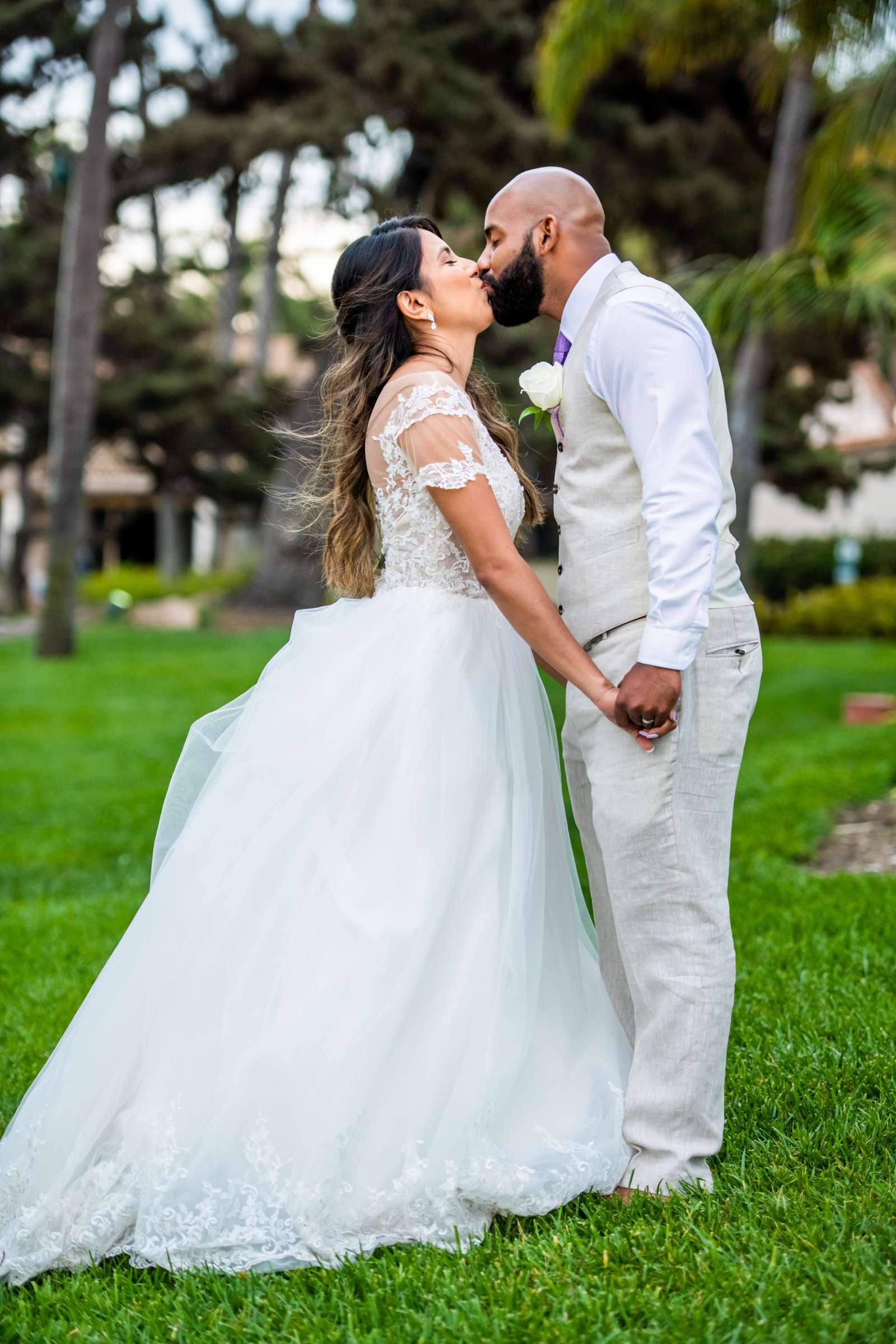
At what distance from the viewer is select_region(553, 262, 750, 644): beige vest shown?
272 cm

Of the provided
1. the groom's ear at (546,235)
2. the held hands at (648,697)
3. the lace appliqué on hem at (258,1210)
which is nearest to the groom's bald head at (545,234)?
the groom's ear at (546,235)

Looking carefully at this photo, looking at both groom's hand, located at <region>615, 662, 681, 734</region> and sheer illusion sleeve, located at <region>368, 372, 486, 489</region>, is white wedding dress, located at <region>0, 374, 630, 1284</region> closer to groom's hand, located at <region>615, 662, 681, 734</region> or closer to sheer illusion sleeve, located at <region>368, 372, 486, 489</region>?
sheer illusion sleeve, located at <region>368, 372, 486, 489</region>

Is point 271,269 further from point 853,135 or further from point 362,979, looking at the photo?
point 362,979

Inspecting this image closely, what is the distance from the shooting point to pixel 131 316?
2030cm

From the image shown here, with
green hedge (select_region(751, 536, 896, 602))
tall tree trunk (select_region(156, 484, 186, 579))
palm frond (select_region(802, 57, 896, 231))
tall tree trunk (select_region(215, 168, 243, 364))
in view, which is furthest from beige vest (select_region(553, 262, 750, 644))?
tall tree trunk (select_region(156, 484, 186, 579))

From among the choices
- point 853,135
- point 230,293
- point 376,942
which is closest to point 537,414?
point 376,942

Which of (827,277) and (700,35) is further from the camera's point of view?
(700,35)

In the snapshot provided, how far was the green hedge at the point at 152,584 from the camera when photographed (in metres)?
26.9

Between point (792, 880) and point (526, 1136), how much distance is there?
3071mm

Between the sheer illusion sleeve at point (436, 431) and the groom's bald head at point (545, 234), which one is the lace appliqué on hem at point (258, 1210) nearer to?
the sheer illusion sleeve at point (436, 431)

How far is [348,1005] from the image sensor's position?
272 centimetres

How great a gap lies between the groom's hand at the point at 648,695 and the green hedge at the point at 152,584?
2266 cm

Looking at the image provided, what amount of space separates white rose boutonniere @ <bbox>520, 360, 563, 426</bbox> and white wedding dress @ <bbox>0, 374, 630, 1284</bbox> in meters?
0.19

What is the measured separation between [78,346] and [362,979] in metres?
13.9
